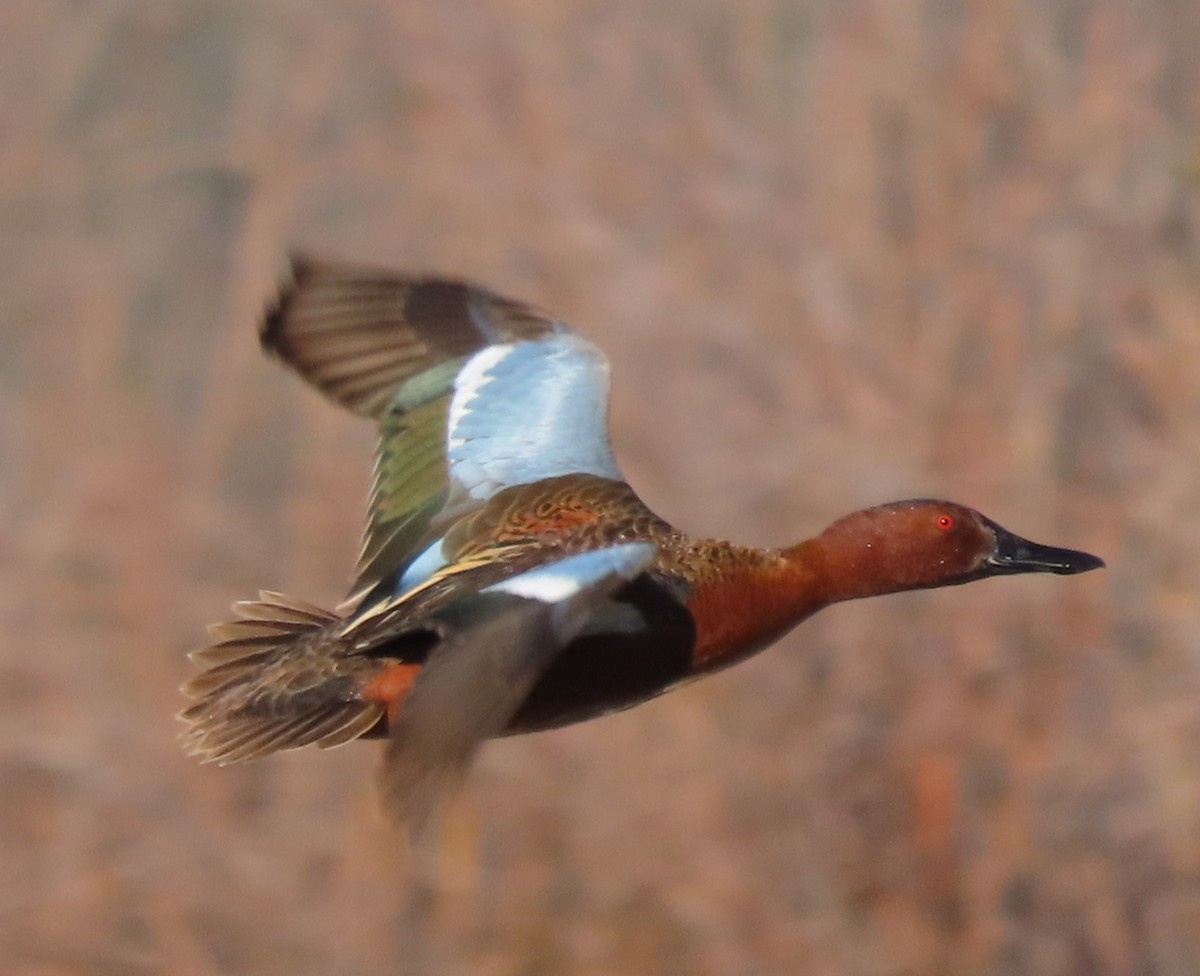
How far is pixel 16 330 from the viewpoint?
686cm

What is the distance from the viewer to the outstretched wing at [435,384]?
3383 millimetres

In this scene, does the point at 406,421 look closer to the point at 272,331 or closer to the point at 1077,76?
the point at 272,331

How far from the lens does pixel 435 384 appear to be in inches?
144

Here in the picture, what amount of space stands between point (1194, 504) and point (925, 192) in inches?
40.8

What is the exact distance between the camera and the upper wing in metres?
2.21

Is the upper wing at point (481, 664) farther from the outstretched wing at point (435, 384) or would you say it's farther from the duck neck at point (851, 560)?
the outstretched wing at point (435, 384)

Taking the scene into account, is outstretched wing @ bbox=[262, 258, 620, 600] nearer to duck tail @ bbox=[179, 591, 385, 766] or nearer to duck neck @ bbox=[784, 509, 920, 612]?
duck tail @ bbox=[179, 591, 385, 766]

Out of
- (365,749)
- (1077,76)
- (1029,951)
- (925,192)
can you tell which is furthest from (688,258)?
(1029,951)

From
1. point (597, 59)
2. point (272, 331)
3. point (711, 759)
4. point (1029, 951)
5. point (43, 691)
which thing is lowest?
point (1029, 951)

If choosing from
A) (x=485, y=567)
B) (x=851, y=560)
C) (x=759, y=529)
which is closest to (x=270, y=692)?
(x=485, y=567)

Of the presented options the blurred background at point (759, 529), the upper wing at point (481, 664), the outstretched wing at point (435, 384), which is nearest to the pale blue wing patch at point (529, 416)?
the outstretched wing at point (435, 384)

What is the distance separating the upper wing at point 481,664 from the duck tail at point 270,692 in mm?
320

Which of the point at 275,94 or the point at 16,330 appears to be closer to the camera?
the point at 275,94

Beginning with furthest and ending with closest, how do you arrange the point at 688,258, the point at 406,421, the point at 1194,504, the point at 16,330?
the point at 16,330
the point at 688,258
the point at 1194,504
the point at 406,421
